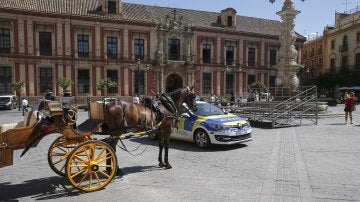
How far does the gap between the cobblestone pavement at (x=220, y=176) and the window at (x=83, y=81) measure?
25.8 meters

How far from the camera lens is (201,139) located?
386 inches

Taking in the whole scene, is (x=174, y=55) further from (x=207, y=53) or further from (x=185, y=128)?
(x=185, y=128)

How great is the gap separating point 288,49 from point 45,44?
25523 mm

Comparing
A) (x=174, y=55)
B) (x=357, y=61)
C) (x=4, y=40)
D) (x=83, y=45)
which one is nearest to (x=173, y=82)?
(x=174, y=55)

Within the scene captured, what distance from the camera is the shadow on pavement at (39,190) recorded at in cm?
539

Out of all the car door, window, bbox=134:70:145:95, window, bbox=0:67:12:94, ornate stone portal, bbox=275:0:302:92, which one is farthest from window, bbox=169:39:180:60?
the car door

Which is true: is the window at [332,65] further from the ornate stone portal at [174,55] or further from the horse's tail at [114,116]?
the horse's tail at [114,116]

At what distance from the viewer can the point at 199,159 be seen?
27.0 feet

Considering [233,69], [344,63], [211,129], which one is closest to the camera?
[211,129]

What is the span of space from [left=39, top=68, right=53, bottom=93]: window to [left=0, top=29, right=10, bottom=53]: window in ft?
12.5

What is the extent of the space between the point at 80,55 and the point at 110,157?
102ft

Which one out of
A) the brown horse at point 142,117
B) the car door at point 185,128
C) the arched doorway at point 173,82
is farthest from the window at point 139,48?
the brown horse at point 142,117

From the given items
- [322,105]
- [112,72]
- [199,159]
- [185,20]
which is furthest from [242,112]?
[185,20]

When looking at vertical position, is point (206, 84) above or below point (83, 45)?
below
